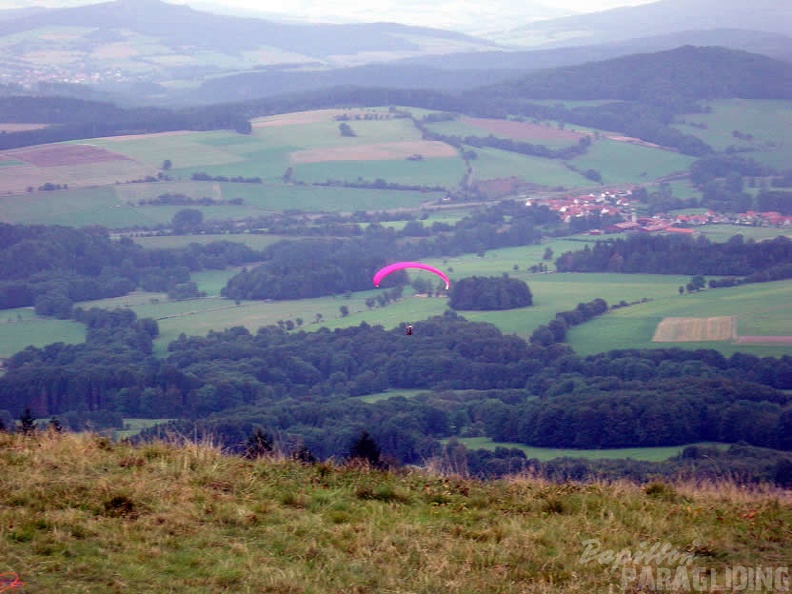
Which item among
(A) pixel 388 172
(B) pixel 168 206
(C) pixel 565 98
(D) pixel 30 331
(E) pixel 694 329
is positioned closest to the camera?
(E) pixel 694 329

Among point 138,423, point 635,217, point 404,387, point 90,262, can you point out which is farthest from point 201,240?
point 138,423

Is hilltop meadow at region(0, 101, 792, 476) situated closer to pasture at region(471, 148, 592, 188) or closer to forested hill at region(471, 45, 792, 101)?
pasture at region(471, 148, 592, 188)

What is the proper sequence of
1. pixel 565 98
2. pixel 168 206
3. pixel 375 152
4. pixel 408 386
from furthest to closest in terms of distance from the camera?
pixel 565 98 → pixel 375 152 → pixel 168 206 → pixel 408 386

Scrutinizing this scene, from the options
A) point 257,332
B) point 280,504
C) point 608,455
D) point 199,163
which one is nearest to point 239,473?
point 280,504

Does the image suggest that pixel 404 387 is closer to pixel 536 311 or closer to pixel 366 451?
pixel 536 311

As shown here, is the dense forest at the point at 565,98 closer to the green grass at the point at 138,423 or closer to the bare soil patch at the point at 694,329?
the bare soil patch at the point at 694,329
